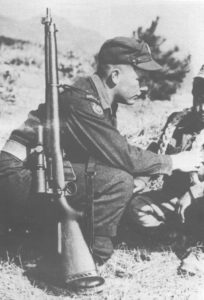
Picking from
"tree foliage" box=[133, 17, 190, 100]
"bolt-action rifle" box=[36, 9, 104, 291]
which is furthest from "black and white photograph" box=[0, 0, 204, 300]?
"tree foliage" box=[133, 17, 190, 100]

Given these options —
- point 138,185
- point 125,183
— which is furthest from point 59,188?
point 138,185

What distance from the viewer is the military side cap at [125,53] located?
186 centimetres

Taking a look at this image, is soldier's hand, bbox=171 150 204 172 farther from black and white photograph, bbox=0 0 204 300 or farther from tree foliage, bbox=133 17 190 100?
tree foliage, bbox=133 17 190 100

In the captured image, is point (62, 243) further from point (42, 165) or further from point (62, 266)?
point (42, 165)

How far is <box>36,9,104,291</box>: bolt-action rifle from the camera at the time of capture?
1682mm

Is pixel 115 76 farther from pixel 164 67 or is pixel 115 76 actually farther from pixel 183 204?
pixel 164 67

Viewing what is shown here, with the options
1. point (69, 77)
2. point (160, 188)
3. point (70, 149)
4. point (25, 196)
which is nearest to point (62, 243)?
point (25, 196)

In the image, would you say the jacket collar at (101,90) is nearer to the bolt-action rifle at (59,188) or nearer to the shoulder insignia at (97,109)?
the shoulder insignia at (97,109)

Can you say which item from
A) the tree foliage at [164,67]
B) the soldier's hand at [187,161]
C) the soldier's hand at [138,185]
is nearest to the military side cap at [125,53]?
the tree foliage at [164,67]

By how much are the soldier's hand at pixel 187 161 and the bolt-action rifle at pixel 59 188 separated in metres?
0.42

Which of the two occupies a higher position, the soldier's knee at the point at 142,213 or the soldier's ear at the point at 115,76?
the soldier's ear at the point at 115,76

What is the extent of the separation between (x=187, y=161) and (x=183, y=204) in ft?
0.70

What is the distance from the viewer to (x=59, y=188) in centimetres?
173

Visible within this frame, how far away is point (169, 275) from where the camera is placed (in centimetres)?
189
